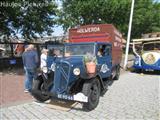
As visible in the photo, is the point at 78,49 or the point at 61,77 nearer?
the point at 61,77

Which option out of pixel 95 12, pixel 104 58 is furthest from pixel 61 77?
pixel 95 12

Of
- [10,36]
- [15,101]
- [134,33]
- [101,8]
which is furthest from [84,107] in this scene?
[134,33]

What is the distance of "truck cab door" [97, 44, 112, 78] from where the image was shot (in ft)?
33.9

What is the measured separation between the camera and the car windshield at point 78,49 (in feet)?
33.1

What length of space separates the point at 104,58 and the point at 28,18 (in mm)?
9097

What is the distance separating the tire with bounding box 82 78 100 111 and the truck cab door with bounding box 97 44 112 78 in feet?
5.39

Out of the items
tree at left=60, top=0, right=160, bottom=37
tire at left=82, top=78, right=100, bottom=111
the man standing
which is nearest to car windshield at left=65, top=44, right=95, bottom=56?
the man standing

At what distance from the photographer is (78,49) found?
10312mm

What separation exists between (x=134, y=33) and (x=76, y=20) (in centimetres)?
1479

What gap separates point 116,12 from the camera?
3231 centimetres

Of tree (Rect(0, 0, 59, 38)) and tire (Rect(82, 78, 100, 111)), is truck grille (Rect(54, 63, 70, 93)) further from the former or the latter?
tree (Rect(0, 0, 59, 38))

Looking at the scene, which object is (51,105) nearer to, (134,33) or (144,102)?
(144,102)

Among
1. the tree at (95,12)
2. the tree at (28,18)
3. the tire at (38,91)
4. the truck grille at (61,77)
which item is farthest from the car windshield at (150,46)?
the tree at (95,12)

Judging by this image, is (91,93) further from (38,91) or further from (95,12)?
(95,12)
